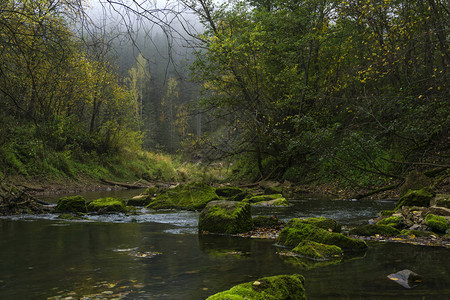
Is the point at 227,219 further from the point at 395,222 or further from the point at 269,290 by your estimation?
the point at 269,290

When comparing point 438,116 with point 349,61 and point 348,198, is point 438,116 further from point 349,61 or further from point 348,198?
point 349,61

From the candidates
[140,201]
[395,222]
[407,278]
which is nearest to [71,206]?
[140,201]

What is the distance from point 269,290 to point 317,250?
2572 millimetres

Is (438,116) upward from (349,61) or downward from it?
downward

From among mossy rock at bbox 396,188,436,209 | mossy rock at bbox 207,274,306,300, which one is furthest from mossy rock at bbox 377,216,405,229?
mossy rock at bbox 207,274,306,300

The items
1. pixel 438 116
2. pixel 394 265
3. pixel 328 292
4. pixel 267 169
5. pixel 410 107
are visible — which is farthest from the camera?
pixel 267 169

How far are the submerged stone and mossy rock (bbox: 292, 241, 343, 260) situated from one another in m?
1.30

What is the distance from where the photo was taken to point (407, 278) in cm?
451

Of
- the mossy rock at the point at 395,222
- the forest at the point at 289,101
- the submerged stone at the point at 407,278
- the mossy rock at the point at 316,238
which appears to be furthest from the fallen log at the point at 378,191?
the submerged stone at the point at 407,278

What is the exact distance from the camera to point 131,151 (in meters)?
32.1

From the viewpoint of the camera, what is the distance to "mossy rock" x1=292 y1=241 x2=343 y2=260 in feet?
19.4

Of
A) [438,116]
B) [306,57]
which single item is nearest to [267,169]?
[306,57]

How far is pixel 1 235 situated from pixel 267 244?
5673mm

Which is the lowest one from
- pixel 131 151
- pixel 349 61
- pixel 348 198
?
pixel 348 198
